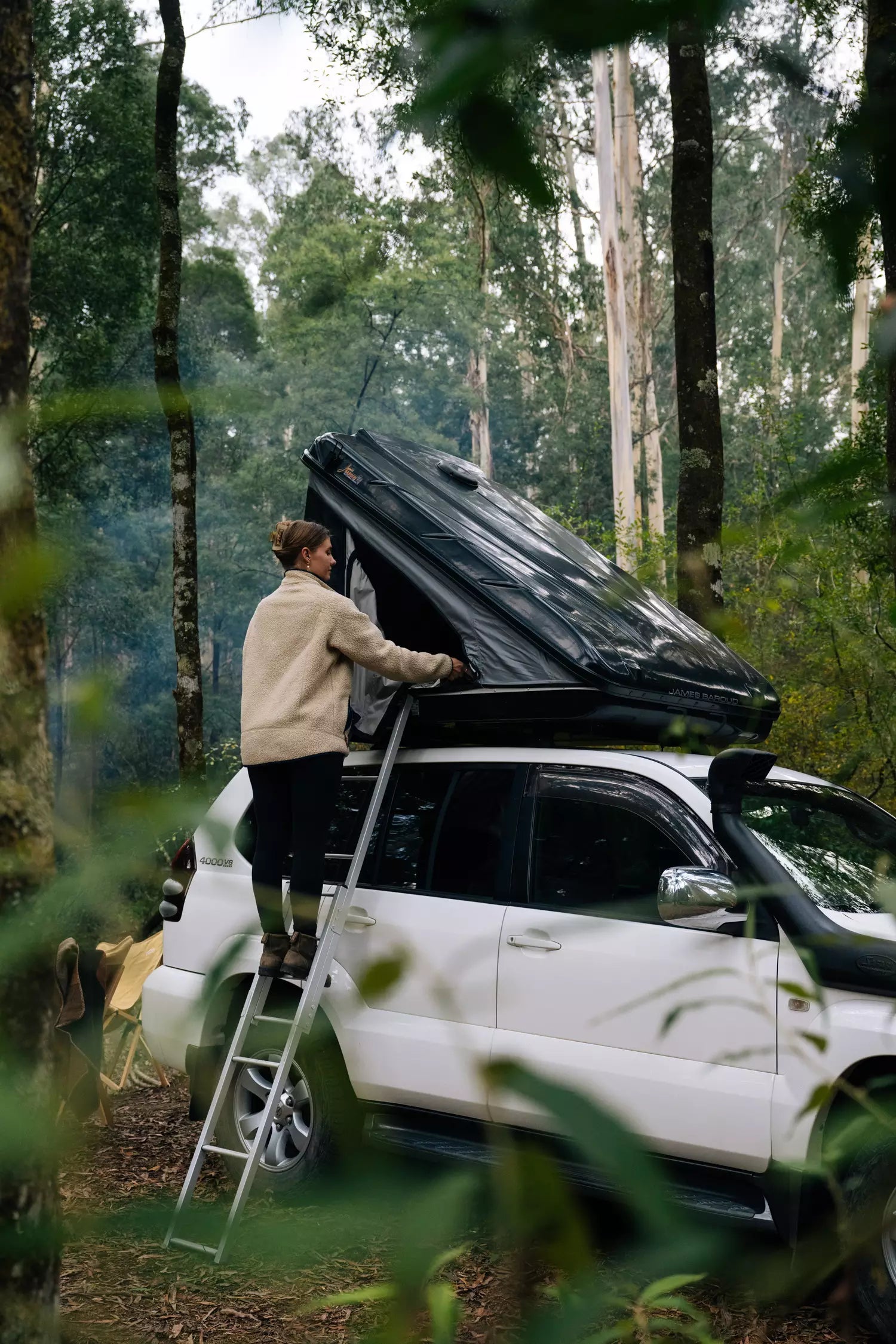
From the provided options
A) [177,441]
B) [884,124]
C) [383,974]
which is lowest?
[383,974]

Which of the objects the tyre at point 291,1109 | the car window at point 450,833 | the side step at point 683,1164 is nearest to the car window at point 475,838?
the car window at point 450,833

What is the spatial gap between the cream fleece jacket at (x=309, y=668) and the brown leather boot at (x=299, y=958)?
0.64 m

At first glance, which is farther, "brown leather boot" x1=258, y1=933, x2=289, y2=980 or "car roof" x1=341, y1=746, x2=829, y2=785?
"car roof" x1=341, y1=746, x2=829, y2=785

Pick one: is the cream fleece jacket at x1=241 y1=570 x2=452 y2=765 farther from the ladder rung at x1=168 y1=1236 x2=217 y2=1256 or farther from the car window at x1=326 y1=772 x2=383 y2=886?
the ladder rung at x1=168 y1=1236 x2=217 y2=1256

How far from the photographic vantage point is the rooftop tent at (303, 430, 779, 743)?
4.53 m

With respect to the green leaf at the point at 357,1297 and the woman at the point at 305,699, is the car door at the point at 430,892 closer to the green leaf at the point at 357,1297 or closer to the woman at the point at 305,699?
the woman at the point at 305,699

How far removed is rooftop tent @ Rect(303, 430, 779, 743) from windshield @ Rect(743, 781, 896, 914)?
0.38 m

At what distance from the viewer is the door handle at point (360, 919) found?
4.98 metres

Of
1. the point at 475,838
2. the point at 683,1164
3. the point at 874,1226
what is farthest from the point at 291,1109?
the point at 874,1226

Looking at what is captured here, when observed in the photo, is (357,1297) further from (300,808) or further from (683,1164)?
(300,808)

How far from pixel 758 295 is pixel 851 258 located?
4374 cm

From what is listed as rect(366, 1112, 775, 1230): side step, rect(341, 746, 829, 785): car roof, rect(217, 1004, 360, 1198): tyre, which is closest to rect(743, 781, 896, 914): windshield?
rect(341, 746, 829, 785): car roof

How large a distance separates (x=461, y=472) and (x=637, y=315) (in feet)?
92.0

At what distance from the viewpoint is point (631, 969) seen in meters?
4.24
